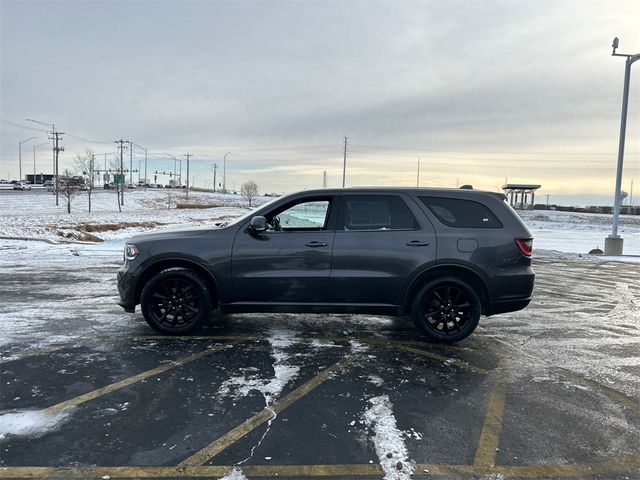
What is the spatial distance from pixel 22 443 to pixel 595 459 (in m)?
3.92

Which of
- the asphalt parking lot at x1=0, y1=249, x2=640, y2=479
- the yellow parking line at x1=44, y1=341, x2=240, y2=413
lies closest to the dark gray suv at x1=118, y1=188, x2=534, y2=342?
the asphalt parking lot at x1=0, y1=249, x2=640, y2=479

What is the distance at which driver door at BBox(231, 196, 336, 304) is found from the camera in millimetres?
5496

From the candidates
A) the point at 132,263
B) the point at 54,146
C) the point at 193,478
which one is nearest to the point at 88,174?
the point at 54,146

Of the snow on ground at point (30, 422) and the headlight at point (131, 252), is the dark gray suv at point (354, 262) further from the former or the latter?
the snow on ground at point (30, 422)

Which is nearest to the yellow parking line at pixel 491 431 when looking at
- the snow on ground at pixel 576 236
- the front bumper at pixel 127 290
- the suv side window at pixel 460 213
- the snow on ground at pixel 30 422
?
the suv side window at pixel 460 213

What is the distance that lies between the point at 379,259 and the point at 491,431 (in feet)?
7.75

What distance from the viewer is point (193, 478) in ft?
9.42

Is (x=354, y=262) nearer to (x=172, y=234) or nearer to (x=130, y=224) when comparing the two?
(x=172, y=234)

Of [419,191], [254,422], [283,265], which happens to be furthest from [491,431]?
[419,191]

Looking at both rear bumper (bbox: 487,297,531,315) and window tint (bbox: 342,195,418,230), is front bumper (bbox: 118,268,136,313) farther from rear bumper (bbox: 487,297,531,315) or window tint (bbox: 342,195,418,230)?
rear bumper (bbox: 487,297,531,315)

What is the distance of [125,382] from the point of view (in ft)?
14.0

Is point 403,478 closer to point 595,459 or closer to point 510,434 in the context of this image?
point 510,434

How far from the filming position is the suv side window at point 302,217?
223 inches

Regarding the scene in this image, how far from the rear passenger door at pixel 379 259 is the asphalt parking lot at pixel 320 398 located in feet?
2.12
